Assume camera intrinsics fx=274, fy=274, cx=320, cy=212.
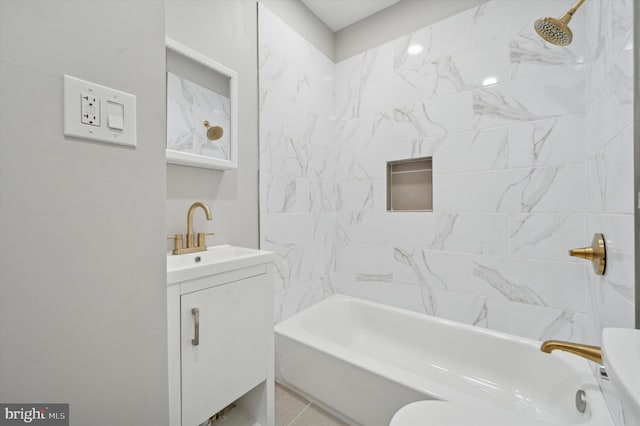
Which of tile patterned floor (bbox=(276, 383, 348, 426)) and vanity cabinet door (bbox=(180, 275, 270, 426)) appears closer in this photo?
vanity cabinet door (bbox=(180, 275, 270, 426))

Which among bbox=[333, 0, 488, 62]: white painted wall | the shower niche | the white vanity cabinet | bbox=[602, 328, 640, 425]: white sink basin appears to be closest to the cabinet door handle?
the white vanity cabinet

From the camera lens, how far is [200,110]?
1479 mm

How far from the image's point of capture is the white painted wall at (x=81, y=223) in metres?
0.57

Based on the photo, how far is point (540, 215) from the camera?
1.61 metres

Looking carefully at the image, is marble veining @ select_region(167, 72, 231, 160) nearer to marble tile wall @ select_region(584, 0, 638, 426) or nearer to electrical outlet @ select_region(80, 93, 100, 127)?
→ electrical outlet @ select_region(80, 93, 100, 127)

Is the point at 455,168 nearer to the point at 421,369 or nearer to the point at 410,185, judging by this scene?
the point at 410,185

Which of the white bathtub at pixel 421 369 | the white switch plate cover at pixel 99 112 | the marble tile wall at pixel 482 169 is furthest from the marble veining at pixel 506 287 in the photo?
the white switch plate cover at pixel 99 112

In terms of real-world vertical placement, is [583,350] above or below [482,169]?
below

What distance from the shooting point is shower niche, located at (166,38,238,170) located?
136 centimetres

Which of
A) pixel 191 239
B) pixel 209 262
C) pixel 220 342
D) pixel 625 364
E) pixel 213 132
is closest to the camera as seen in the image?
pixel 625 364

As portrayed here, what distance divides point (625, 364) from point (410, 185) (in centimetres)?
179

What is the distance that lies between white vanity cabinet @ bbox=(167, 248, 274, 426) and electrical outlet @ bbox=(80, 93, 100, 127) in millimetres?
542

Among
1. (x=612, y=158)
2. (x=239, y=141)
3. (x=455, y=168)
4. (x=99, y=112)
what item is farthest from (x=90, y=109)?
(x=455, y=168)

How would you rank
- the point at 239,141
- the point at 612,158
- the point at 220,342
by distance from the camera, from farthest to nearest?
the point at 239,141
the point at 220,342
the point at 612,158
